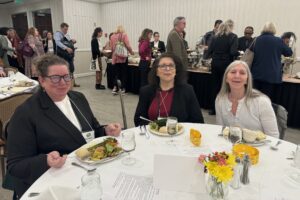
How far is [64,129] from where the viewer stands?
55.7 inches

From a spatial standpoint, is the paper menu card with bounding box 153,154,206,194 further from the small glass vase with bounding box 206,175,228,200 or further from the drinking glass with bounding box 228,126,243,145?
the drinking glass with bounding box 228,126,243,145

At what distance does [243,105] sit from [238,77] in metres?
0.23

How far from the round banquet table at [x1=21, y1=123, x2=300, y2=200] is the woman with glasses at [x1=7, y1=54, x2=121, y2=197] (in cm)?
12

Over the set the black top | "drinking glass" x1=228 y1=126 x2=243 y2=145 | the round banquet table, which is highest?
the black top

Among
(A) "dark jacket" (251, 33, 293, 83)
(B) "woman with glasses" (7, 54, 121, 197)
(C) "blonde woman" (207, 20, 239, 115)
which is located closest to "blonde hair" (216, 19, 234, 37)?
(C) "blonde woman" (207, 20, 239, 115)

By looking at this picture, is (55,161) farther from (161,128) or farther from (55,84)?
(161,128)

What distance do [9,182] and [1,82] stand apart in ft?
8.72

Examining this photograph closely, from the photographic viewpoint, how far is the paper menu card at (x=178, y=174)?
40.2 inches

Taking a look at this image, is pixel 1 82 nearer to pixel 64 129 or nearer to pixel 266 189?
pixel 64 129

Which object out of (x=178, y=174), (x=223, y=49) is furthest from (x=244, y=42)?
(x=178, y=174)

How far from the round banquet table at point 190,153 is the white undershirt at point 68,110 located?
0.31 meters

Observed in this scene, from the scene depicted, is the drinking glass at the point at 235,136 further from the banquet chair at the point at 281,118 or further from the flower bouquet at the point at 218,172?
the banquet chair at the point at 281,118

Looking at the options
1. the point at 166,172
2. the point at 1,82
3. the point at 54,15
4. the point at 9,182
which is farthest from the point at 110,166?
the point at 54,15

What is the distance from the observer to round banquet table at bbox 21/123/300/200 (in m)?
1.04
